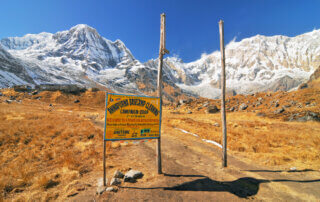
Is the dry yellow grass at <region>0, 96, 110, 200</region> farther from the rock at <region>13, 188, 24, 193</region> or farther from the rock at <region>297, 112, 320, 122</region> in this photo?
the rock at <region>297, 112, 320, 122</region>

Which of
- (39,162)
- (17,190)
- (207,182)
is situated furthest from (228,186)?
(39,162)

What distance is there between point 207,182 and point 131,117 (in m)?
4.02

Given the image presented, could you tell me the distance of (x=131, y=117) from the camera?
18.7 feet

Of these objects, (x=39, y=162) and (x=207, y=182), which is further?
(x=39, y=162)

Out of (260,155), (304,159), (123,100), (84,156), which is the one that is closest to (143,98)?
(123,100)

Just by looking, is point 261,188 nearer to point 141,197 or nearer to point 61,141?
point 141,197

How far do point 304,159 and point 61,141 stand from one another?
16382mm

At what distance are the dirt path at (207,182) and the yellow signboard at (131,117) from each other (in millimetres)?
1828

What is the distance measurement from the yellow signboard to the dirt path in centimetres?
183

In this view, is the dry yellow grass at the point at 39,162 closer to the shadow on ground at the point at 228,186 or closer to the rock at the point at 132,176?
the rock at the point at 132,176

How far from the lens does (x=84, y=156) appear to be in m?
7.94

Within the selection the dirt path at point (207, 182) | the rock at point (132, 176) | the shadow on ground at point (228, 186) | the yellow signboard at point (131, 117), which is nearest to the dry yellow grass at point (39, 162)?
the dirt path at point (207, 182)

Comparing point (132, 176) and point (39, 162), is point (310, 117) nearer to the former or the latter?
point (132, 176)

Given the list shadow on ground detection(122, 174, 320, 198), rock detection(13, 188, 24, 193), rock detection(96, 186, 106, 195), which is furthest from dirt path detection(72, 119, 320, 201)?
rock detection(13, 188, 24, 193)
